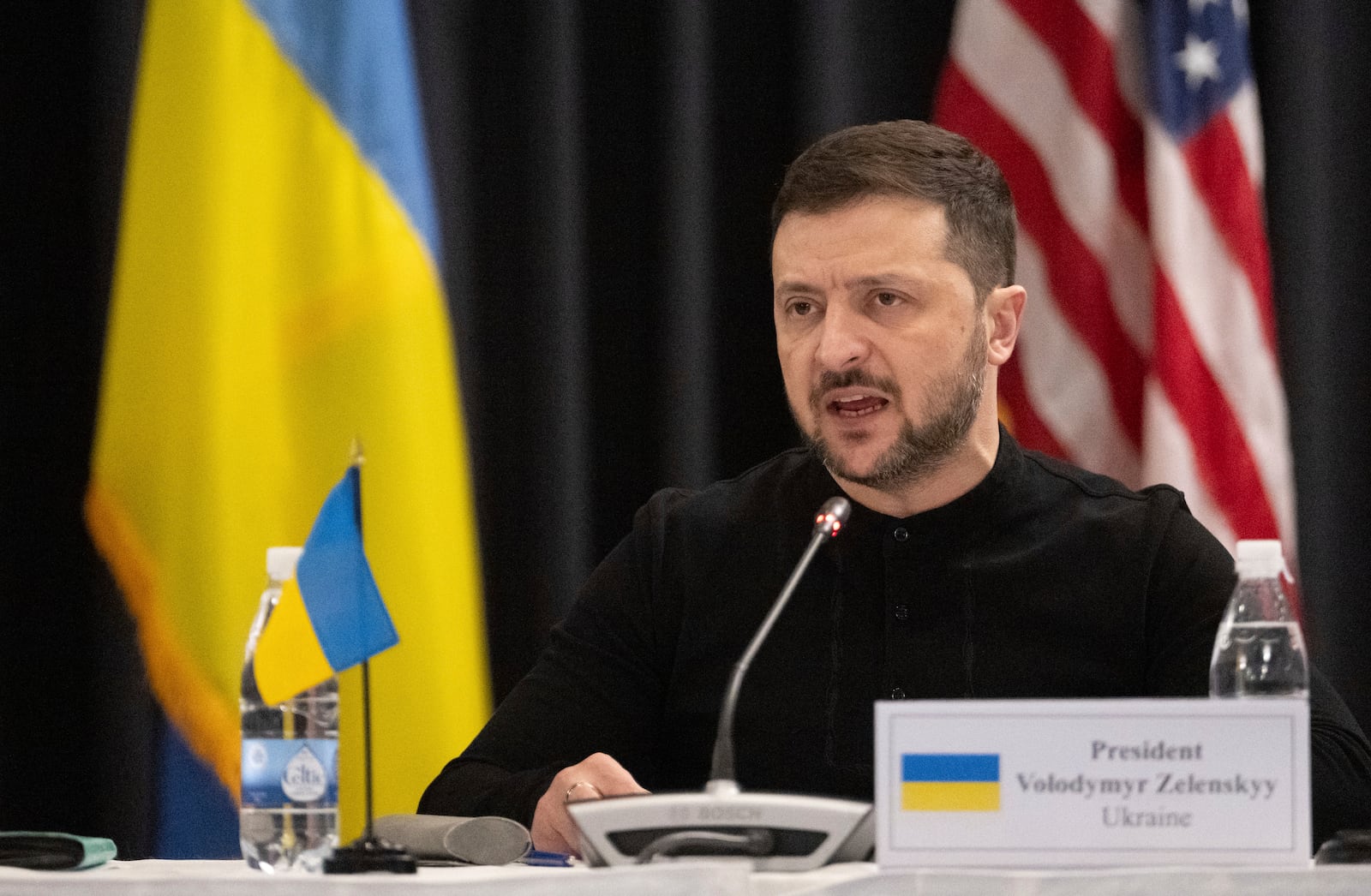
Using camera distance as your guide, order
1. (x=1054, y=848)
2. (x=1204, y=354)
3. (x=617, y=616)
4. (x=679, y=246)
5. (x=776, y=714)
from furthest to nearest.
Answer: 1. (x=679, y=246)
2. (x=1204, y=354)
3. (x=617, y=616)
4. (x=776, y=714)
5. (x=1054, y=848)

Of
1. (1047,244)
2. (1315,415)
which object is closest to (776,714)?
(1047,244)

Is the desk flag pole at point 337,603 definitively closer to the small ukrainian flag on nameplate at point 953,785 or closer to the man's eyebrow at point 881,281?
the small ukrainian flag on nameplate at point 953,785

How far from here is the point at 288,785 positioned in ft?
4.31

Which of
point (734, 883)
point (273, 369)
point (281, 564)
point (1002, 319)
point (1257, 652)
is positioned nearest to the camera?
point (734, 883)

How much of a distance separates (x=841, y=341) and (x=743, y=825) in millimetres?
881

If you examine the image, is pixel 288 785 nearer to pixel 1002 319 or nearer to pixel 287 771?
pixel 287 771

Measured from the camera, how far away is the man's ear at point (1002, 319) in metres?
2.09

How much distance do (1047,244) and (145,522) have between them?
151 centimetres

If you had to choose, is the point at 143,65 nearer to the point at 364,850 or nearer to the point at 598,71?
the point at 598,71

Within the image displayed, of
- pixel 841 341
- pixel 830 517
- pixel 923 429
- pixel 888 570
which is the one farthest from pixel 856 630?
pixel 830 517

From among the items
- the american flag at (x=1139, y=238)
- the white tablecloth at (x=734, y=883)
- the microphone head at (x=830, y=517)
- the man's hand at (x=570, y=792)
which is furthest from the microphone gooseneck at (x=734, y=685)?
the american flag at (x=1139, y=238)

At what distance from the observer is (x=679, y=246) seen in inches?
103

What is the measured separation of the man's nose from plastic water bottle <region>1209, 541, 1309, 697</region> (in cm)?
53

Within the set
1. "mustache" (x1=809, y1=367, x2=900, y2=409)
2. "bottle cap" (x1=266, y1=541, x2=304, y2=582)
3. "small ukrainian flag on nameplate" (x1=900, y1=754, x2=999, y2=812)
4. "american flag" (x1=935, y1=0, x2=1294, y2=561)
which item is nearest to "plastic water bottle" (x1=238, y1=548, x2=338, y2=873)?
"bottle cap" (x1=266, y1=541, x2=304, y2=582)
